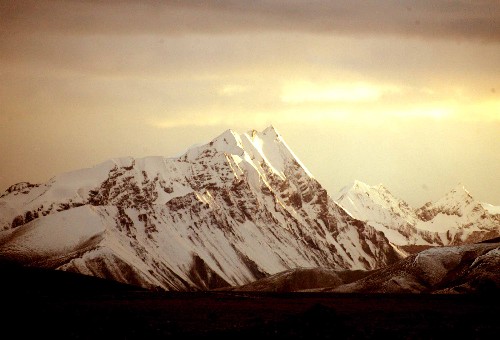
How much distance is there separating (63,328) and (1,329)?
24.7 ft

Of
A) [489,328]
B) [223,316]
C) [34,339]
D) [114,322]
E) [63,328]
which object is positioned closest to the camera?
[34,339]

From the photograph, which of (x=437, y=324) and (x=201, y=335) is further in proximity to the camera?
(x=437, y=324)

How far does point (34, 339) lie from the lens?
94.1 m

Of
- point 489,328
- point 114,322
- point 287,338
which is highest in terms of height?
point 114,322

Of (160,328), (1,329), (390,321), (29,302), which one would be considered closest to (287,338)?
(160,328)

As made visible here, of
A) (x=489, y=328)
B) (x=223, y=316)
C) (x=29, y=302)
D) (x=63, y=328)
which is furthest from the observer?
(x=223, y=316)

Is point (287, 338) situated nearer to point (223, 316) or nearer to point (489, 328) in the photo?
point (489, 328)

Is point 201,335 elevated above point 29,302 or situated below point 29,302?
below

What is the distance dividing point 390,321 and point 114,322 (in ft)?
138

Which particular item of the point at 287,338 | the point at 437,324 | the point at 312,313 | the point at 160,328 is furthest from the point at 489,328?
the point at 160,328

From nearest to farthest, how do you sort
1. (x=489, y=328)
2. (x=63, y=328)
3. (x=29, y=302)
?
1. (x=63, y=328)
2. (x=489, y=328)
3. (x=29, y=302)

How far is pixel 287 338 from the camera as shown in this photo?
9631 centimetres

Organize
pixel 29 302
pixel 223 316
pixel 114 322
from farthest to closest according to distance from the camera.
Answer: pixel 223 316, pixel 29 302, pixel 114 322

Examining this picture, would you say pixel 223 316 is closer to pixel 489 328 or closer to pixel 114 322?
pixel 114 322
